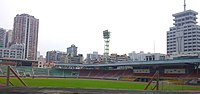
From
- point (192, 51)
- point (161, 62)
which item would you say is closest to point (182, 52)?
point (192, 51)

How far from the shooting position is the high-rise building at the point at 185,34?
15362cm

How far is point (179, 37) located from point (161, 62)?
9729 centimetres

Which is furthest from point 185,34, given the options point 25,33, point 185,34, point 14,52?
point 25,33

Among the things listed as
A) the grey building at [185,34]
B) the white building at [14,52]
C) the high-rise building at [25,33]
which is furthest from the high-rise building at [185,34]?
the white building at [14,52]

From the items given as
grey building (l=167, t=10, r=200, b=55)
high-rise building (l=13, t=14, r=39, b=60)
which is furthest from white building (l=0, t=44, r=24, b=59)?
grey building (l=167, t=10, r=200, b=55)

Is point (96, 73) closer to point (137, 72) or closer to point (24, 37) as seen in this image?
point (137, 72)

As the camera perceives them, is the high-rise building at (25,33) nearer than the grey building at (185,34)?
No

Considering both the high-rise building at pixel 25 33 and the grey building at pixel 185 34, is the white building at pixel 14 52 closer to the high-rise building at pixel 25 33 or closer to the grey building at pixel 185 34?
the high-rise building at pixel 25 33

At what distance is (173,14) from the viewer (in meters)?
168

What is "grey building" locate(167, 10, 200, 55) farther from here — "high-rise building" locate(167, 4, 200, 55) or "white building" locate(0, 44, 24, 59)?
"white building" locate(0, 44, 24, 59)

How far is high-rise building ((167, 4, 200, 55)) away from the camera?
504 ft

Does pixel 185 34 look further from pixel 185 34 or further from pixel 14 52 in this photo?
pixel 14 52

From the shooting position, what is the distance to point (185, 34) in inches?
6304

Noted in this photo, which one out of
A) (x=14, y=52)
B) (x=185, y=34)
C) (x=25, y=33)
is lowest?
(x=14, y=52)
